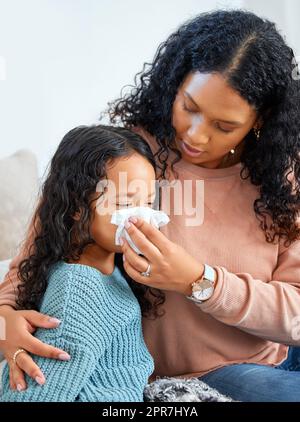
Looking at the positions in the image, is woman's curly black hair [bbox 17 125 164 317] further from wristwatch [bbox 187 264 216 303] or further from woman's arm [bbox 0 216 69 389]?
wristwatch [bbox 187 264 216 303]

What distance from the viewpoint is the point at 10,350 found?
101 centimetres

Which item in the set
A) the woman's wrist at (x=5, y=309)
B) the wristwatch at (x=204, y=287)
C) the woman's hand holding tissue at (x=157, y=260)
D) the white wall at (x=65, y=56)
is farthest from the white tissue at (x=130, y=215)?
the white wall at (x=65, y=56)

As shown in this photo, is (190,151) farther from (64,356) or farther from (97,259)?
(64,356)

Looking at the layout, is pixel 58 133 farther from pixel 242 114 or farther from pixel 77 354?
pixel 77 354

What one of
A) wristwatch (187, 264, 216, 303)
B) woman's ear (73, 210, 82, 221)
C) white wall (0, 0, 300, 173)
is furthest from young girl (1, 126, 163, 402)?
white wall (0, 0, 300, 173)

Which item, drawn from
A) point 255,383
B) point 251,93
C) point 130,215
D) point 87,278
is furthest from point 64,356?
point 251,93

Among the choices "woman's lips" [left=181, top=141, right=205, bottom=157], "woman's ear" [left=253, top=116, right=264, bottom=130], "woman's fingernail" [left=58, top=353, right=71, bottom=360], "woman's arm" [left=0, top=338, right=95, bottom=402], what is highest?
"woman's ear" [left=253, top=116, right=264, bottom=130]

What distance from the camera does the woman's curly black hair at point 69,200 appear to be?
3.52ft

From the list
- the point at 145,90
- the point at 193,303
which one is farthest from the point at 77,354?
the point at 145,90

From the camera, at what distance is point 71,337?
3.18 ft

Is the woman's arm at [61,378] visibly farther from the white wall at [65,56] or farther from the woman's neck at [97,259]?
the white wall at [65,56]

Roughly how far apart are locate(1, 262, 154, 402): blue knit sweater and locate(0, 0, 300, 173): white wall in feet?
3.00

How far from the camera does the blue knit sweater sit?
94cm
